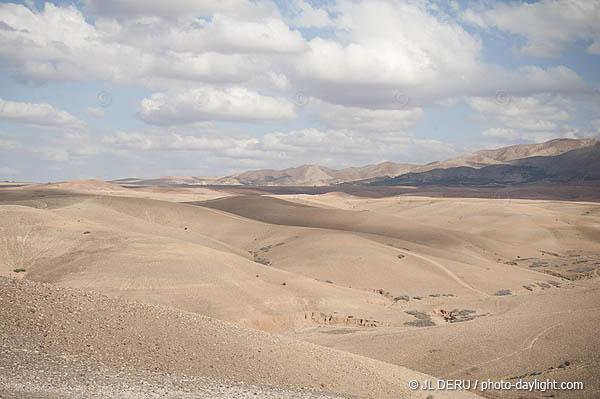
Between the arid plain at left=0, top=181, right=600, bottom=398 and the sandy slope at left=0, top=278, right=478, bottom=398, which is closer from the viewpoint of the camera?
the sandy slope at left=0, top=278, right=478, bottom=398

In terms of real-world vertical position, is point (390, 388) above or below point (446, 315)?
above

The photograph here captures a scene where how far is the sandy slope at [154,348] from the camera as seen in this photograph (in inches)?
478

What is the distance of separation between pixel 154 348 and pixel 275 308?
46.2ft

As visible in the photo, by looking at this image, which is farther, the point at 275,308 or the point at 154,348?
the point at 275,308

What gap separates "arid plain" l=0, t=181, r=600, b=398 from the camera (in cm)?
1276

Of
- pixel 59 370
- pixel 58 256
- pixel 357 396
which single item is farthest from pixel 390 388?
pixel 58 256

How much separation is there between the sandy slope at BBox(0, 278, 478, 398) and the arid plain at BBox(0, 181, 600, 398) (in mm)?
66

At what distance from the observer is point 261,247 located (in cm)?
4784

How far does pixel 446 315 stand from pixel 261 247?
853 inches

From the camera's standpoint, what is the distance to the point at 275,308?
27500 millimetres

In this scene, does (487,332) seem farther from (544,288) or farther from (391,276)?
(544,288)

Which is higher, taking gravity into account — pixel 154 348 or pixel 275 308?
pixel 154 348

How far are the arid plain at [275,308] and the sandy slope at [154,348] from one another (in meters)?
0.07

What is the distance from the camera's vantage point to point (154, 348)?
1380cm
